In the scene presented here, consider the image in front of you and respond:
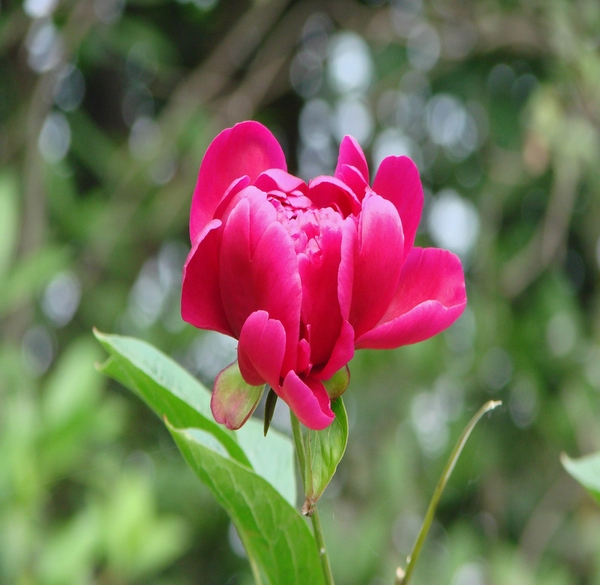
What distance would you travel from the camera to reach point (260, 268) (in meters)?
0.37

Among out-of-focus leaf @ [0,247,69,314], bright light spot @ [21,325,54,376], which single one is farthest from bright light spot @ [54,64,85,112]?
out-of-focus leaf @ [0,247,69,314]

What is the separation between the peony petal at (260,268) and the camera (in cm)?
37

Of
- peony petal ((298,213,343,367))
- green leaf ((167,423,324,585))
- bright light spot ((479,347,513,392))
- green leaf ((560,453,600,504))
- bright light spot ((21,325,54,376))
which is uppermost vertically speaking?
peony petal ((298,213,343,367))

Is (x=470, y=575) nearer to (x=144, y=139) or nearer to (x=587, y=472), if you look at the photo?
(x=587, y=472)

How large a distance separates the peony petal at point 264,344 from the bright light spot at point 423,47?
1908 mm

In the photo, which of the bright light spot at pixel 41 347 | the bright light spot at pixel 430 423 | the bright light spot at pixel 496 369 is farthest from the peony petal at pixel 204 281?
the bright light spot at pixel 41 347

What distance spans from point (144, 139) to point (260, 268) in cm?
219

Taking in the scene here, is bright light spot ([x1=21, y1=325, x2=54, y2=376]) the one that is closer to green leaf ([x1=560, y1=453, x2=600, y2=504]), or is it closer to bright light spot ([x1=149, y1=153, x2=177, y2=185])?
bright light spot ([x1=149, y1=153, x2=177, y2=185])

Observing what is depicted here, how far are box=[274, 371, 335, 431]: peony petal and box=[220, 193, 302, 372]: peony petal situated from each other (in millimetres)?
19

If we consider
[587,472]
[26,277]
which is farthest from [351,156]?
[26,277]

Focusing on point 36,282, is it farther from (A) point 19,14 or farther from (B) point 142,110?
(B) point 142,110

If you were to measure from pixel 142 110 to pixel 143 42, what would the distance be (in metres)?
0.53

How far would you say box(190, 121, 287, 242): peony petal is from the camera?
1.37 feet

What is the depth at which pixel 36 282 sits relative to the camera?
1.28 meters
